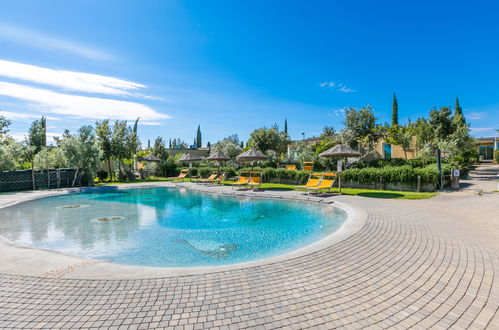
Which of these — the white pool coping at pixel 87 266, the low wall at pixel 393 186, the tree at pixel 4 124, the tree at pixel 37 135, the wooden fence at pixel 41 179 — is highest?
the tree at pixel 37 135

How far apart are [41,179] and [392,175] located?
2325cm

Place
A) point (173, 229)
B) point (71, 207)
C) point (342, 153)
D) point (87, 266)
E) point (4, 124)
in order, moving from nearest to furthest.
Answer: point (87, 266) → point (173, 229) → point (71, 207) → point (342, 153) → point (4, 124)

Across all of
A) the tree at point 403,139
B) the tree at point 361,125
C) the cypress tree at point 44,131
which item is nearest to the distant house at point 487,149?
the tree at point 403,139

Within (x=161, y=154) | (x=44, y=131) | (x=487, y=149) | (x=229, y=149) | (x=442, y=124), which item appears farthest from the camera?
(x=44, y=131)

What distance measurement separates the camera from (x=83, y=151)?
18719 millimetres

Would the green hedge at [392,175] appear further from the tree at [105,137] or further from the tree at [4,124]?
the tree at [4,124]

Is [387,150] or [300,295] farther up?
[387,150]

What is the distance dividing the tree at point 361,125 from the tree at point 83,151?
20426 millimetres

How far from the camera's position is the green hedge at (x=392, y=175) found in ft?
39.0

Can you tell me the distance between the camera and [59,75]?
36.7ft

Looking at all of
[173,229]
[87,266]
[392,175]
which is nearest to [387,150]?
[392,175]

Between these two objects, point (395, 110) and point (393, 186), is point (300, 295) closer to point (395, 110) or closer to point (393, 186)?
point (393, 186)

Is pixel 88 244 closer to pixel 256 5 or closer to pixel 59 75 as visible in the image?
pixel 59 75

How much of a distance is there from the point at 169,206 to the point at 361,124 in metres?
15.7
